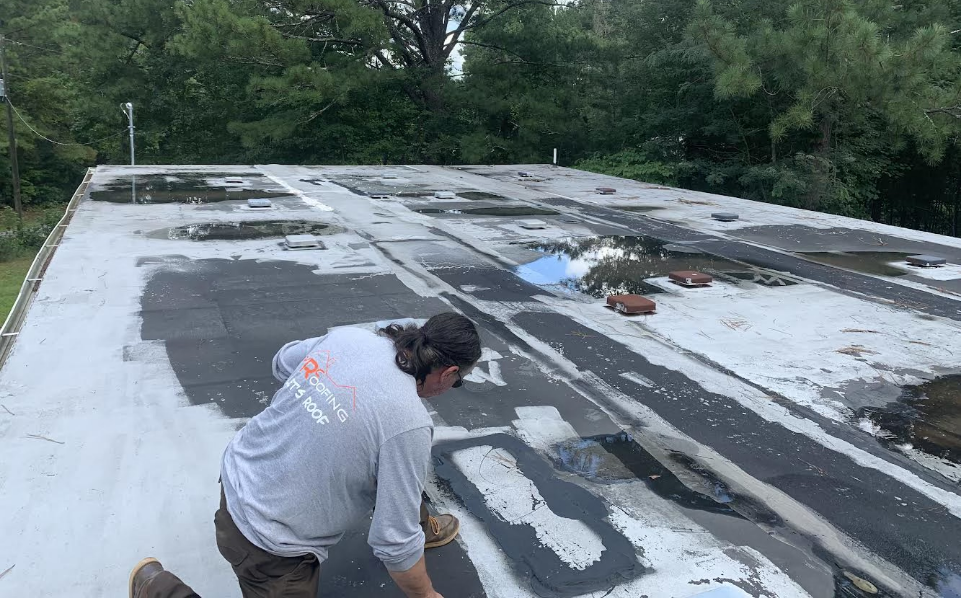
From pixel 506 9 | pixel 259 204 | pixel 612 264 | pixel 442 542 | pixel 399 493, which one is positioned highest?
pixel 506 9

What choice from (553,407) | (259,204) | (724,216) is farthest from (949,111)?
(553,407)

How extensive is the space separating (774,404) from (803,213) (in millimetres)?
7175

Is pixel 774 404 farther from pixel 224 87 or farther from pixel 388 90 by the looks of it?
pixel 224 87

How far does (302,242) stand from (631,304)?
348 centimetres

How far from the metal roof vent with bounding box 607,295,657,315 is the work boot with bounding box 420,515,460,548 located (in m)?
2.97

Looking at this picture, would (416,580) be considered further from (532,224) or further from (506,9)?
(506,9)

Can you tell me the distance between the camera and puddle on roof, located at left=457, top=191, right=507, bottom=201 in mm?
10842

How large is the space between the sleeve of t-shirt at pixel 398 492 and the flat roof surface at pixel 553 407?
613mm

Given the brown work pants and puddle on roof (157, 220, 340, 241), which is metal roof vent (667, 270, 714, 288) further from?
the brown work pants

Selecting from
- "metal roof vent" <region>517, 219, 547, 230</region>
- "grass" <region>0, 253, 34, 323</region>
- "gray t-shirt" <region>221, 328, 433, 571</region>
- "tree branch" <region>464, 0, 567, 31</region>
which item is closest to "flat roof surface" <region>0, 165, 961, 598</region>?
"gray t-shirt" <region>221, 328, 433, 571</region>

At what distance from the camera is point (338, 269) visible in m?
6.19

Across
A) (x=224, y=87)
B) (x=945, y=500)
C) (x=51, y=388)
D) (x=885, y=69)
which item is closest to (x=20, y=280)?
(x=51, y=388)

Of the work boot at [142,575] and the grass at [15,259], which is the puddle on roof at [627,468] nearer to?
the work boot at [142,575]

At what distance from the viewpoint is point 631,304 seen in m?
5.20
